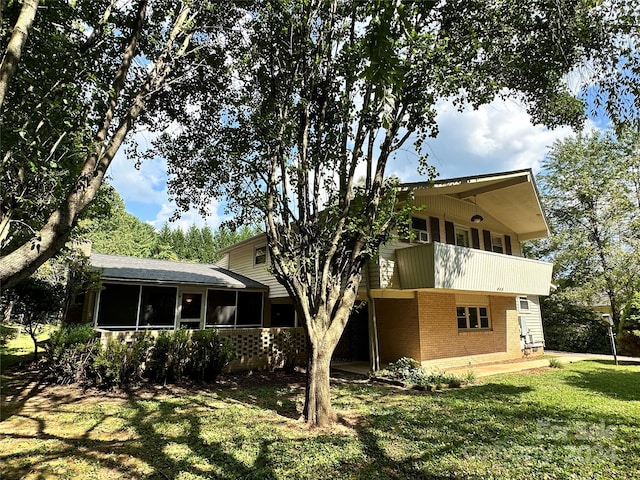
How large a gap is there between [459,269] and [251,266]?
1124 centimetres

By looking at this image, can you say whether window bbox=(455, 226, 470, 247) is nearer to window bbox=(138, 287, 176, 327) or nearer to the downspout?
the downspout

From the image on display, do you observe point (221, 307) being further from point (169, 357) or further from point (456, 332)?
point (456, 332)

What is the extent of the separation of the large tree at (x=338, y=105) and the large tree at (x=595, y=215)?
1568 cm

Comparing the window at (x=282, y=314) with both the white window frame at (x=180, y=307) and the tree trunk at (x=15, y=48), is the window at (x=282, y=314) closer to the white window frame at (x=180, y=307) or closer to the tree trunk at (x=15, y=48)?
the white window frame at (x=180, y=307)

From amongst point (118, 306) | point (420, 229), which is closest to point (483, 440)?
point (420, 229)

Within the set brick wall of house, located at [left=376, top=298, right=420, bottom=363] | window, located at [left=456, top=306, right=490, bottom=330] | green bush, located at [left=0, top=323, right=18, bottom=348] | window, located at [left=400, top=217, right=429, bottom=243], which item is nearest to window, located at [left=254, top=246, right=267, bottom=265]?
brick wall of house, located at [left=376, top=298, right=420, bottom=363]

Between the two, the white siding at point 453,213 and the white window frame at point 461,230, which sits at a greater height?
the white siding at point 453,213

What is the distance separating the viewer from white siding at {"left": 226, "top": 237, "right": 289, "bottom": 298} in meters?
16.6

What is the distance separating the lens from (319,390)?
6.02m

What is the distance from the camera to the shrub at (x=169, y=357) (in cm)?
899

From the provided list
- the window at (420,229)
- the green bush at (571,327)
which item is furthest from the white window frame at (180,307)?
the green bush at (571,327)

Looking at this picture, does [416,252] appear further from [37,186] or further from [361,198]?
[37,186]

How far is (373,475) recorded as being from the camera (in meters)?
4.12

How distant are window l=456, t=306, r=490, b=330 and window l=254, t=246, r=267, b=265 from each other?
30.4ft
